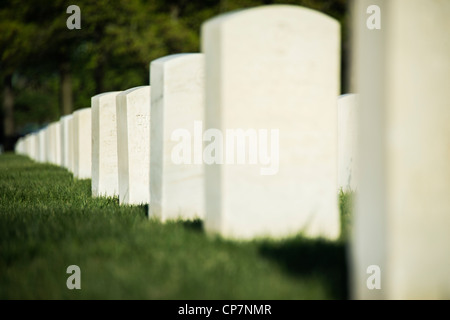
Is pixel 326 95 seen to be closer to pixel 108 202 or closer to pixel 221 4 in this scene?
pixel 108 202

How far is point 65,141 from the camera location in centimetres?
1473

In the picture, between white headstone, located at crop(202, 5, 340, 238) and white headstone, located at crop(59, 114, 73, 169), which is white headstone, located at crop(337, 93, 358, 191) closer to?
white headstone, located at crop(202, 5, 340, 238)

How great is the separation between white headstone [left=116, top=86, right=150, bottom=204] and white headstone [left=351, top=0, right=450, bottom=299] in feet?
13.1

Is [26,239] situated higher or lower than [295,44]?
lower

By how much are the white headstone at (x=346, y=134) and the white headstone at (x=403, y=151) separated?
15.0 feet

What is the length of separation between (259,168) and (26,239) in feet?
5.70

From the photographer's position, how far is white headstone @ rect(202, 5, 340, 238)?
14.2 ft

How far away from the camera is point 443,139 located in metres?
3.24

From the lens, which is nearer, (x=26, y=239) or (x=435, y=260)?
(x=435, y=260)

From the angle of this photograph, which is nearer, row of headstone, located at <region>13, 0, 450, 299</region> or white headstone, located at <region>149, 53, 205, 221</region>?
row of headstone, located at <region>13, 0, 450, 299</region>

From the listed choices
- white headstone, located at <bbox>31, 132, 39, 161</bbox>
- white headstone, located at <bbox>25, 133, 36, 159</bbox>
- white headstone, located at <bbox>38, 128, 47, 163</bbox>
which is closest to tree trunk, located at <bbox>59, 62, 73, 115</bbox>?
white headstone, located at <bbox>25, 133, 36, 159</bbox>

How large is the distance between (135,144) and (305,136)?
289 centimetres
